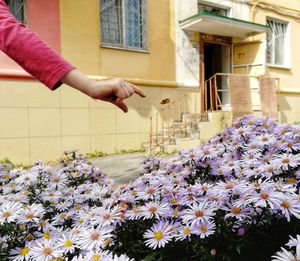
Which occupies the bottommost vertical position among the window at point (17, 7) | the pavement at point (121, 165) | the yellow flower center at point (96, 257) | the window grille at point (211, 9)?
the pavement at point (121, 165)

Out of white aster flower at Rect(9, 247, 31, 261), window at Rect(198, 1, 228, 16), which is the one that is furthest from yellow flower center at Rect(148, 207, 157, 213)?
window at Rect(198, 1, 228, 16)

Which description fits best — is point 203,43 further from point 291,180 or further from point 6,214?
point 6,214

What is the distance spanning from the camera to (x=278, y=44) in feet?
42.8

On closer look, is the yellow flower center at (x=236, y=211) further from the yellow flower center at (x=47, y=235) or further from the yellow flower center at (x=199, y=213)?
the yellow flower center at (x=47, y=235)

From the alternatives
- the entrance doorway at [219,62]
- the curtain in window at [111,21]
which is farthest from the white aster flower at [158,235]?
the entrance doorway at [219,62]

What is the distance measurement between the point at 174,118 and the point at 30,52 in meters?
8.91

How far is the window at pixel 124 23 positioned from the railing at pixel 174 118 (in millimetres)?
1740

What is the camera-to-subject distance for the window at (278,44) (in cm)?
1266

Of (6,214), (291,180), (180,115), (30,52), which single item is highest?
(30,52)

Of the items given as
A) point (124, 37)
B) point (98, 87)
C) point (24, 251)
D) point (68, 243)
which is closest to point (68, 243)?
point (68, 243)

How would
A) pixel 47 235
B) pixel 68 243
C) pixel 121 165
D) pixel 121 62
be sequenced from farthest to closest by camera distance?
pixel 121 62, pixel 121 165, pixel 47 235, pixel 68 243

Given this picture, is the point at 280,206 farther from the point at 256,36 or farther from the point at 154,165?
the point at 256,36

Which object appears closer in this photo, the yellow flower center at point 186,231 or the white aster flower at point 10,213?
the yellow flower center at point 186,231

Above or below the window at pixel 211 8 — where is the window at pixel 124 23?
below
